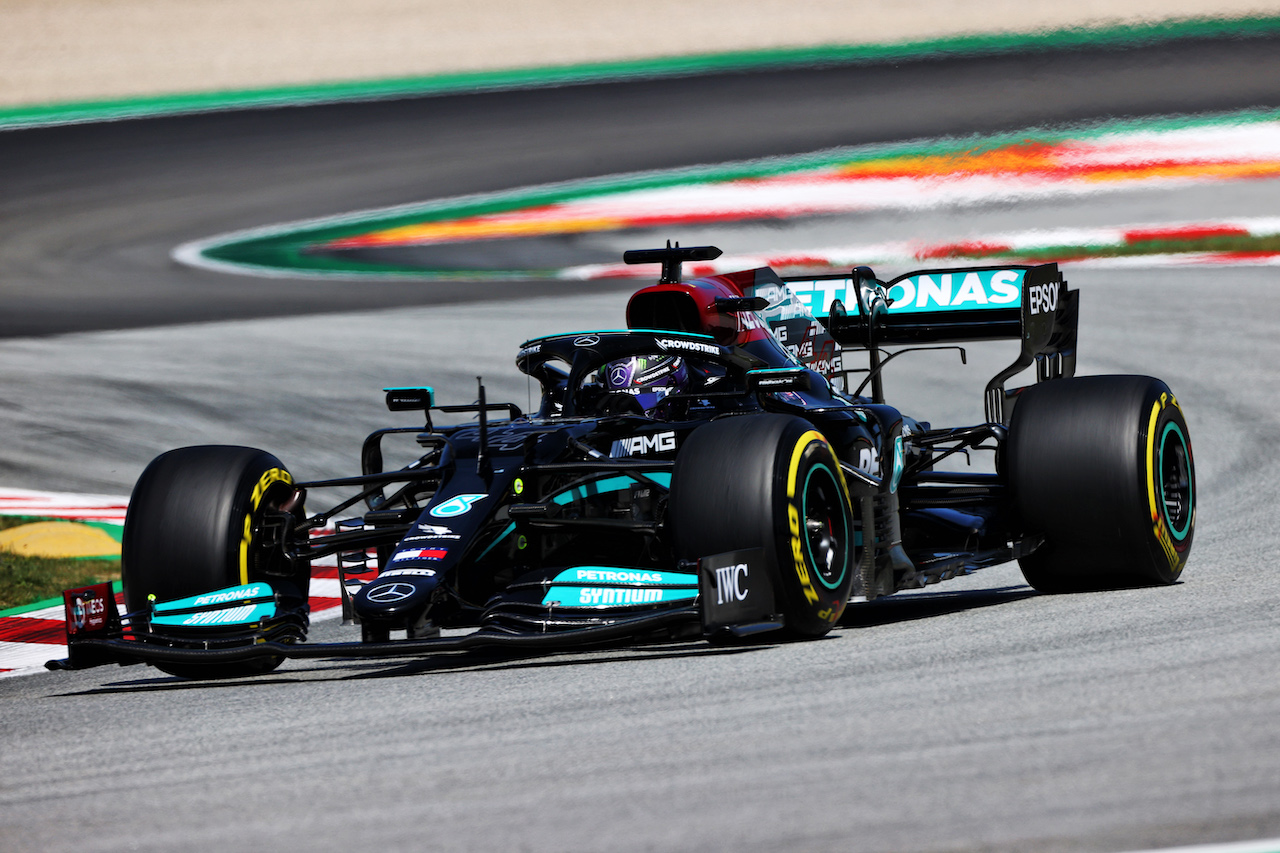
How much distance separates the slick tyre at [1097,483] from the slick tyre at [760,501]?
179 cm

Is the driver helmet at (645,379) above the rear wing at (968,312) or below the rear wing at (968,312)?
below

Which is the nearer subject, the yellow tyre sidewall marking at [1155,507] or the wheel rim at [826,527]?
the wheel rim at [826,527]

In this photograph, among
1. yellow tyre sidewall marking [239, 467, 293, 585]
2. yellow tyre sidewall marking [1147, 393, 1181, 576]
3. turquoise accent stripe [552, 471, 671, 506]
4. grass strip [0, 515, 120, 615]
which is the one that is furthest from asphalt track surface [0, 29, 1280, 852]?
grass strip [0, 515, 120, 615]

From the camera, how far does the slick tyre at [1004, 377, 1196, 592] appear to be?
26.1ft

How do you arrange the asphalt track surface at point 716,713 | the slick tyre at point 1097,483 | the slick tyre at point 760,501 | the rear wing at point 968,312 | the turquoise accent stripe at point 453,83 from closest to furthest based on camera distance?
the asphalt track surface at point 716,713, the slick tyre at point 760,501, the slick tyre at point 1097,483, the rear wing at point 968,312, the turquoise accent stripe at point 453,83

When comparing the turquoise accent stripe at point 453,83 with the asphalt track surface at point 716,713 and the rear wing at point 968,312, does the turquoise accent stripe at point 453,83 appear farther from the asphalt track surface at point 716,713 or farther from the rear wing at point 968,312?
the rear wing at point 968,312

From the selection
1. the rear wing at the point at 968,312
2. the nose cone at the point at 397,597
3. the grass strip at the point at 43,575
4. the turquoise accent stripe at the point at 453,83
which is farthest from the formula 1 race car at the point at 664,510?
the turquoise accent stripe at the point at 453,83

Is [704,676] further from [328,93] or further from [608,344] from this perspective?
[328,93]

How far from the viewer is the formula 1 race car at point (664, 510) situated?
6453 mm

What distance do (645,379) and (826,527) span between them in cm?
140

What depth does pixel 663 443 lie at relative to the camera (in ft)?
23.9

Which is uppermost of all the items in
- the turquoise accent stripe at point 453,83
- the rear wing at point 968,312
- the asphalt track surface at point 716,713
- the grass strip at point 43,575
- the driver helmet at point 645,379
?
the turquoise accent stripe at point 453,83

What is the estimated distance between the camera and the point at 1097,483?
8.02 meters

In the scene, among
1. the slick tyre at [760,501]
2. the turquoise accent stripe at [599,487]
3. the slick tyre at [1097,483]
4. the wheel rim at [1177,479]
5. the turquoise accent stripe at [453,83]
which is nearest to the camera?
the slick tyre at [760,501]
